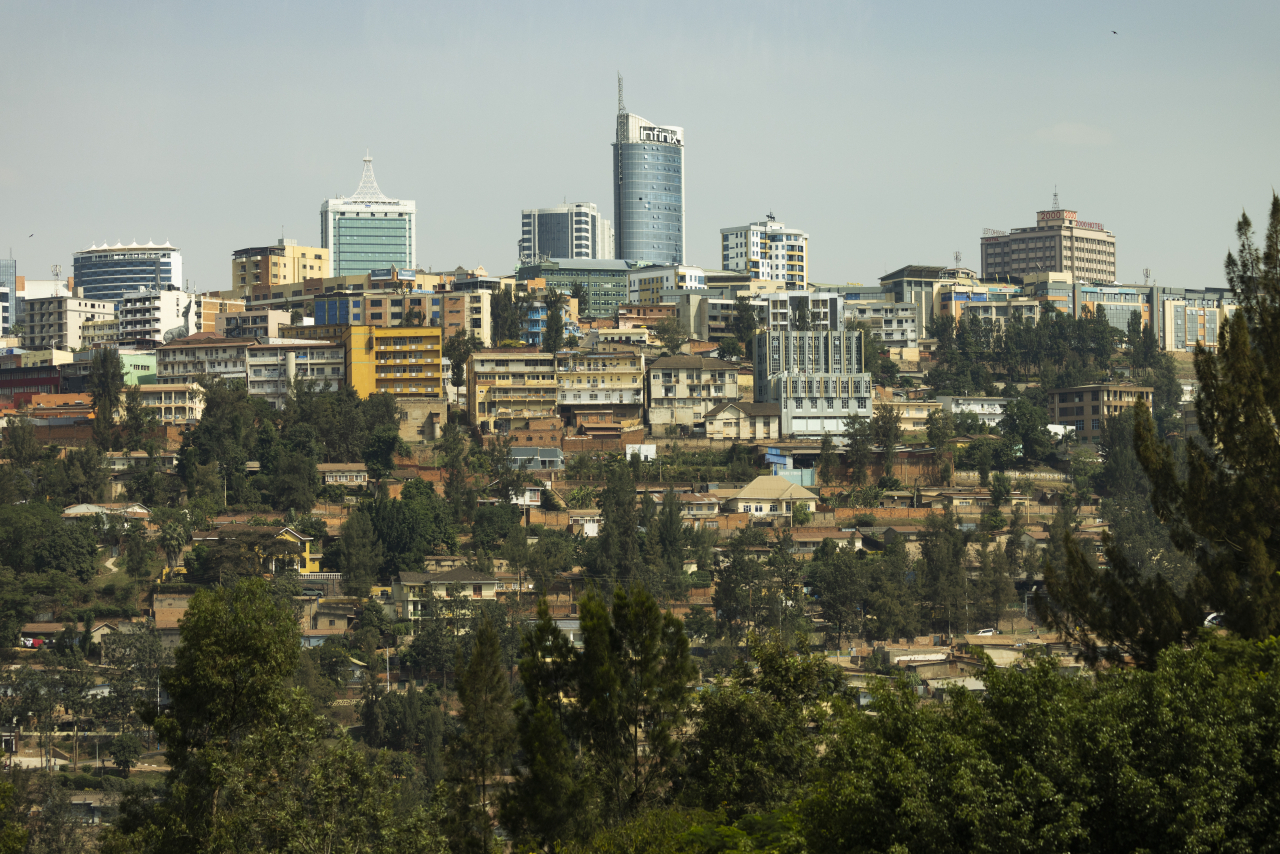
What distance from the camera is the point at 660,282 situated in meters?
84.6

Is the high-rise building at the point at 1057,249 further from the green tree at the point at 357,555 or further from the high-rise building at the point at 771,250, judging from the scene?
the green tree at the point at 357,555

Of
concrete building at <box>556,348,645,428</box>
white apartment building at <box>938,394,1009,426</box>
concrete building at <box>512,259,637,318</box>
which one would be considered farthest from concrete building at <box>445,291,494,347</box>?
white apartment building at <box>938,394,1009,426</box>

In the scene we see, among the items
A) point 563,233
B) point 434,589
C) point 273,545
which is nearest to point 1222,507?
point 434,589

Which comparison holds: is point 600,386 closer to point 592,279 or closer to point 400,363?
point 400,363

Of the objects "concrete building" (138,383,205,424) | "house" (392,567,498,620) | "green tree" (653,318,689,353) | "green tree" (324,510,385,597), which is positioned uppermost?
"green tree" (653,318,689,353)

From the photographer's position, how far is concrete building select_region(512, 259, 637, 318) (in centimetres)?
8581

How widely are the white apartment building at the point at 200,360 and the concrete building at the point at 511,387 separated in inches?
400

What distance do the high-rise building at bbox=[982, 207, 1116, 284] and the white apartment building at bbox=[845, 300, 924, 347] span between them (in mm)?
35851

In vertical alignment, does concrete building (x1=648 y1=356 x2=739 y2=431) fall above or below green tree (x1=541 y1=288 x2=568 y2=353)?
A: below

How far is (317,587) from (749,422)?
20512 millimetres

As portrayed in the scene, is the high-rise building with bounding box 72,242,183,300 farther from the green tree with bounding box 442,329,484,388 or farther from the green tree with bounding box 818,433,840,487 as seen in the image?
the green tree with bounding box 818,433,840,487

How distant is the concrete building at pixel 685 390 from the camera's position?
60.4 meters

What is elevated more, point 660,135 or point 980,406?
point 660,135

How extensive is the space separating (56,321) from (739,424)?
41.2m
